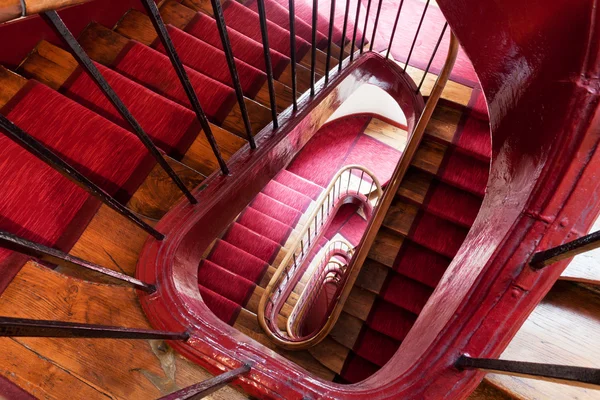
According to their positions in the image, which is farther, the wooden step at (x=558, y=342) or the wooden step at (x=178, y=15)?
the wooden step at (x=178, y=15)

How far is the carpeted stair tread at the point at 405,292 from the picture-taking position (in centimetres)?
312

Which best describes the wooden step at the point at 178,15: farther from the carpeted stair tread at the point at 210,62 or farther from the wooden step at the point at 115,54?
the wooden step at the point at 115,54

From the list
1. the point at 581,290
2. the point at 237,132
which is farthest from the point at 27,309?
the point at 581,290

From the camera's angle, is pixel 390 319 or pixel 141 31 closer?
pixel 141 31

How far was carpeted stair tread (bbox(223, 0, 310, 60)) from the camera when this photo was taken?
119 inches

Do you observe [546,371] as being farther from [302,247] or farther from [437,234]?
[302,247]

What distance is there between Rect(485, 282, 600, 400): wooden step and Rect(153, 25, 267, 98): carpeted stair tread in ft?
6.14

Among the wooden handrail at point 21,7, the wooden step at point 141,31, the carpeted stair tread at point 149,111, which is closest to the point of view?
the wooden handrail at point 21,7

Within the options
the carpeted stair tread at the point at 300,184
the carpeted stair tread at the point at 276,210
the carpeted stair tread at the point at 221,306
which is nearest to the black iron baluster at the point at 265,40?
the carpeted stair tread at the point at 221,306

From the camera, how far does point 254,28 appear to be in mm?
3234

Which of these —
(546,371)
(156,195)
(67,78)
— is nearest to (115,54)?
(67,78)

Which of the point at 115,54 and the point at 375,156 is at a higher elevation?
the point at 375,156

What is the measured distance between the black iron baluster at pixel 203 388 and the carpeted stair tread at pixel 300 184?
4.81 metres

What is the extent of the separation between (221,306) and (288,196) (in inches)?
101
